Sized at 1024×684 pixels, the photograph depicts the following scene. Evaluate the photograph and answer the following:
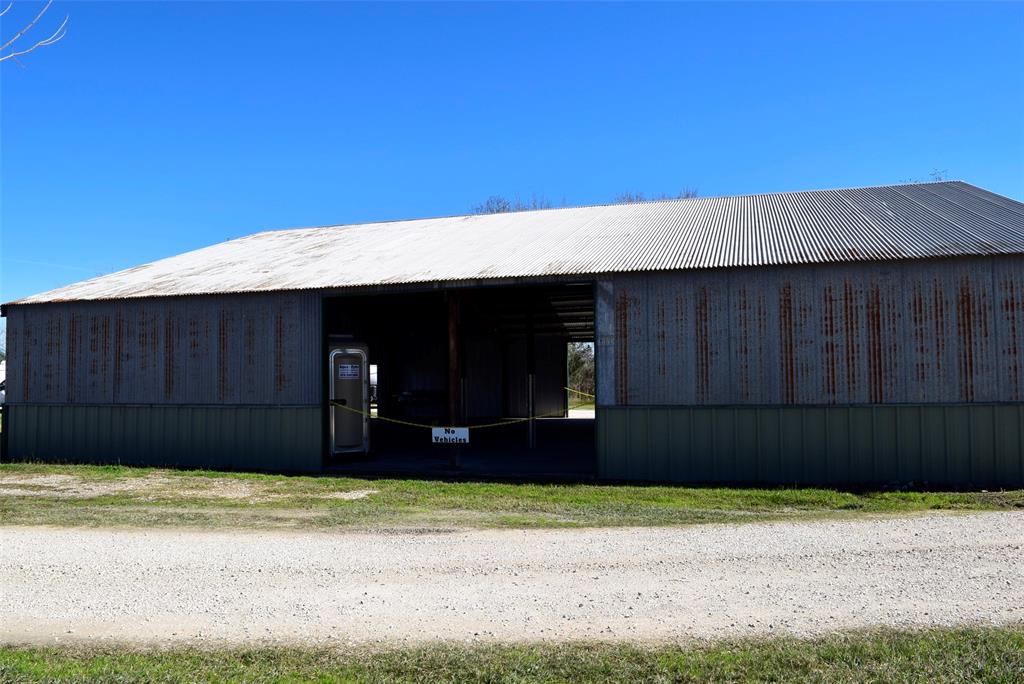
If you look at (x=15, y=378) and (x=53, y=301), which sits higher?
(x=53, y=301)

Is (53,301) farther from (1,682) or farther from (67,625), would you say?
(1,682)

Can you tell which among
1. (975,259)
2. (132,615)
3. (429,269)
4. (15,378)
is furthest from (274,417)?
(975,259)

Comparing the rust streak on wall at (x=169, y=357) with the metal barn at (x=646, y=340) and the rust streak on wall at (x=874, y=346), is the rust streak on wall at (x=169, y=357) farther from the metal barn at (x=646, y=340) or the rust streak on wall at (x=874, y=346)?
the rust streak on wall at (x=874, y=346)

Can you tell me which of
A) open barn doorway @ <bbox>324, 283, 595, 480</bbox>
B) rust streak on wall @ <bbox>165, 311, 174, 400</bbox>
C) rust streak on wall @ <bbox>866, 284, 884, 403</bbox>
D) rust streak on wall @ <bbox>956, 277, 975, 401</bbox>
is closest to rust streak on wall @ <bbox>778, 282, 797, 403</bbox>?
rust streak on wall @ <bbox>866, 284, 884, 403</bbox>

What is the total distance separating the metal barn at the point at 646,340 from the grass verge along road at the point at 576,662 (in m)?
8.17

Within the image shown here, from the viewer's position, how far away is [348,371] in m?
17.0

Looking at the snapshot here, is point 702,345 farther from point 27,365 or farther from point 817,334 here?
point 27,365

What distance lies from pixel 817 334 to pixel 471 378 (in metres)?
17.3

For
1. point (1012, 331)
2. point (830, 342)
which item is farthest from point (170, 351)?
point (1012, 331)

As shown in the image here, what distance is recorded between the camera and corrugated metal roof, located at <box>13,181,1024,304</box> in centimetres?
1416

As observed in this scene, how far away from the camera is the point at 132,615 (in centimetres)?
612

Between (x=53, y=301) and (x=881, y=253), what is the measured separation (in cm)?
1710

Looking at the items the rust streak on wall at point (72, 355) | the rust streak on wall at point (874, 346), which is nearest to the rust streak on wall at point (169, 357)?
the rust streak on wall at point (72, 355)

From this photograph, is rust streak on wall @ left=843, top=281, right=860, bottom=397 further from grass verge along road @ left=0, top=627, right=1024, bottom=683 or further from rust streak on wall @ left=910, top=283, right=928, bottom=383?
grass verge along road @ left=0, top=627, right=1024, bottom=683
